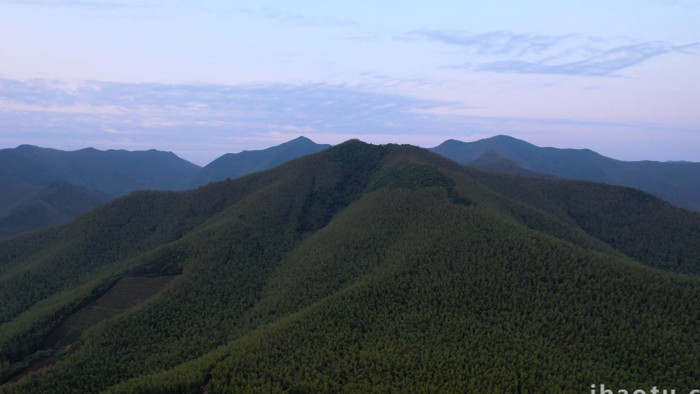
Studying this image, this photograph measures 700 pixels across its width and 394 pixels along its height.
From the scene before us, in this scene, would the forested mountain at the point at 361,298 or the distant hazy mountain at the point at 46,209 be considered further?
the distant hazy mountain at the point at 46,209

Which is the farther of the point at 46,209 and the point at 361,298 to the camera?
the point at 46,209

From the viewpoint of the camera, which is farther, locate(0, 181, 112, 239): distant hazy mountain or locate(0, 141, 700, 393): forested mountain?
locate(0, 181, 112, 239): distant hazy mountain

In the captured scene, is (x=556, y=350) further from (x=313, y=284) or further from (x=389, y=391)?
(x=313, y=284)

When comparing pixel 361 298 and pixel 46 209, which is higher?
pixel 46 209
